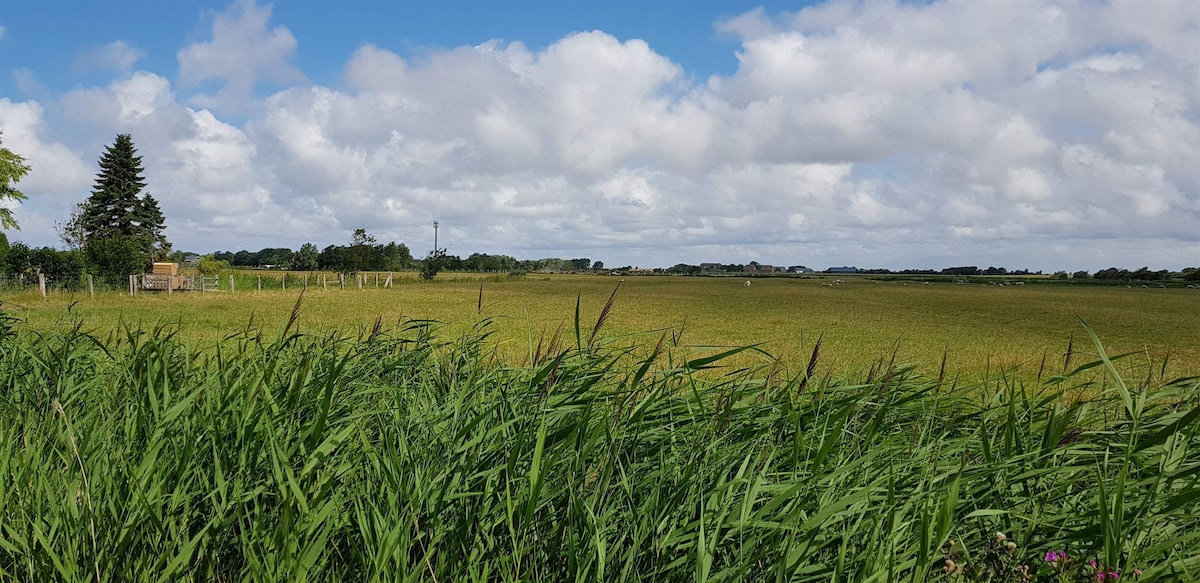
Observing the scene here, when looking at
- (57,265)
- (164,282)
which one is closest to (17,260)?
(57,265)

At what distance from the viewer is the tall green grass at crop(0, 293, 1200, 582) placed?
7.72 feet

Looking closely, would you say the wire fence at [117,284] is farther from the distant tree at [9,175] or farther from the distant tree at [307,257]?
the distant tree at [307,257]

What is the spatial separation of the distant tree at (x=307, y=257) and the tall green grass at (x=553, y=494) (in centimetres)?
11400

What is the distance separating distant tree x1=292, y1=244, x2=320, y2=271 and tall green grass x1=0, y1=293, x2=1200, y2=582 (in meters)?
114

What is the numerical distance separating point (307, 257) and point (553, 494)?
11662cm

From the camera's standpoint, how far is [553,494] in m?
2.56

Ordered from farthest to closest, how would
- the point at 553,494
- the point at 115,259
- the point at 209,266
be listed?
the point at 209,266 < the point at 115,259 < the point at 553,494

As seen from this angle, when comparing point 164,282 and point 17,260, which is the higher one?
point 17,260

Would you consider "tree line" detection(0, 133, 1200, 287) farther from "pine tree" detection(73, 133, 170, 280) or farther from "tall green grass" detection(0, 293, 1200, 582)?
"tall green grass" detection(0, 293, 1200, 582)

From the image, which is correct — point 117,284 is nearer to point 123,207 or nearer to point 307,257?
point 123,207

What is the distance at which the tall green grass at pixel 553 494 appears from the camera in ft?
7.72

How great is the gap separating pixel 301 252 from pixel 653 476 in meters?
117

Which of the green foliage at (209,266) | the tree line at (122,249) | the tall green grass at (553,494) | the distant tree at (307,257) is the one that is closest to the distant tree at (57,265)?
the tree line at (122,249)

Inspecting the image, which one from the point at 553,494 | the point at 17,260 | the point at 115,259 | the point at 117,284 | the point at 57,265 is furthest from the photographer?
the point at 115,259
